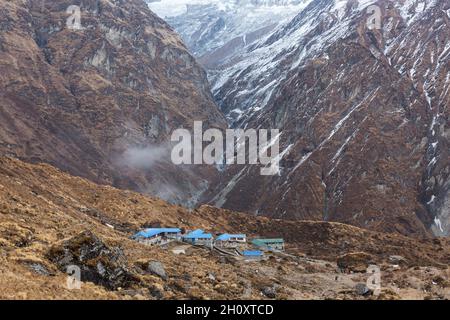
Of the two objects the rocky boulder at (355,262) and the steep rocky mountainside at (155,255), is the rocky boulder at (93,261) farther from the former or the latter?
the rocky boulder at (355,262)

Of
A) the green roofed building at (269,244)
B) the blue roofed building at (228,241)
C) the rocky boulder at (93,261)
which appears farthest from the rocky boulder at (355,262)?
the rocky boulder at (93,261)

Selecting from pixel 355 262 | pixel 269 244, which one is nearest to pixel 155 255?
pixel 355 262

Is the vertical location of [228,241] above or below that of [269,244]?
above

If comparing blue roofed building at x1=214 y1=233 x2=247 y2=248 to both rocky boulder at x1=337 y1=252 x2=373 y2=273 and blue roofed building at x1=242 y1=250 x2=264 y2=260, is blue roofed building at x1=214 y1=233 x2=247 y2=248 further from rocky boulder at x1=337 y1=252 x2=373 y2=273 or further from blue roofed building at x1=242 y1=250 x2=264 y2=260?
rocky boulder at x1=337 y1=252 x2=373 y2=273

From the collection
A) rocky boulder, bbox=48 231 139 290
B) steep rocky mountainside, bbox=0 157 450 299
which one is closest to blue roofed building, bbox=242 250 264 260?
steep rocky mountainside, bbox=0 157 450 299

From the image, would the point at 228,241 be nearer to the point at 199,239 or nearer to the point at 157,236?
the point at 199,239

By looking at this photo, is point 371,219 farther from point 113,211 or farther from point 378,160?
point 113,211
